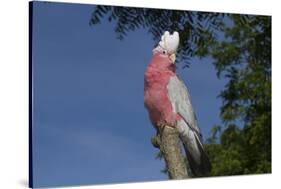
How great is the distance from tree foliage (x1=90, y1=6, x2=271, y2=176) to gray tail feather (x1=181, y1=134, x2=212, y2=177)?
86mm

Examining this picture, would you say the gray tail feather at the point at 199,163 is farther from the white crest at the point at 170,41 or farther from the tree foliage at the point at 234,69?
the white crest at the point at 170,41

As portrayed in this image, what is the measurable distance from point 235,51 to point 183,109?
1.14m

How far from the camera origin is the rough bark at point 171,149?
8.44 m

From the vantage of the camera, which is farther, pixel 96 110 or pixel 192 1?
pixel 192 1

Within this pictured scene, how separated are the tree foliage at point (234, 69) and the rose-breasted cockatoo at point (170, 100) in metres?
Answer: 0.14

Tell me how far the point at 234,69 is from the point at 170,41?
3.41 feet

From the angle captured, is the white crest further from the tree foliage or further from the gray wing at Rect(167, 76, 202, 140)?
the gray wing at Rect(167, 76, 202, 140)

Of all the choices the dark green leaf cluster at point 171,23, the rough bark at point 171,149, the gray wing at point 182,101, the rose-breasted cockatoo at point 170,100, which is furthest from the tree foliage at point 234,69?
the rough bark at point 171,149

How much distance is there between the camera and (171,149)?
853 centimetres

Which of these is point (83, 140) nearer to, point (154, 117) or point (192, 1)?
point (154, 117)

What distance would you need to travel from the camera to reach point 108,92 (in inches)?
317

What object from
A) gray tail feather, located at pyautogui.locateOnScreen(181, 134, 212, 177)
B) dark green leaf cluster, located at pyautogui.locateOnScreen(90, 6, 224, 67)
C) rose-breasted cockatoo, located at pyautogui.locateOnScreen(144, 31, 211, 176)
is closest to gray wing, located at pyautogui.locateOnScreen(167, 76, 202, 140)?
rose-breasted cockatoo, located at pyautogui.locateOnScreen(144, 31, 211, 176)

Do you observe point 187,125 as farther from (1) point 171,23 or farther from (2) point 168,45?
(1) point 171,23
